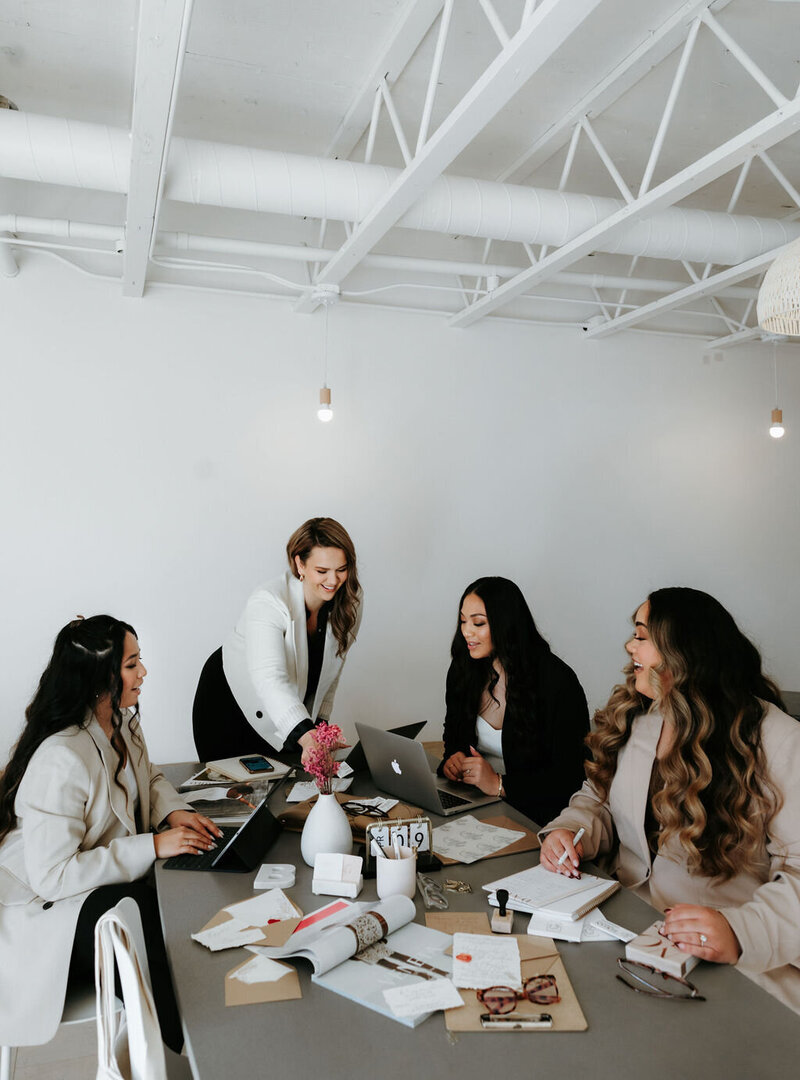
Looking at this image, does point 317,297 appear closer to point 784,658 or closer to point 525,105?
point 525,105

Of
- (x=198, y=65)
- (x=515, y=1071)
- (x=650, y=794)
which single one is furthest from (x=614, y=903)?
(x=198, y=65)

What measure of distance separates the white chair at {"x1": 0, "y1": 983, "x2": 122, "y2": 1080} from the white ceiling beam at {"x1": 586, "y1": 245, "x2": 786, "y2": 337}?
3690mm

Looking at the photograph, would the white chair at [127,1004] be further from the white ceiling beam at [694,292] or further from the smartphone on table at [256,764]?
the white ceiling beam at [694,292]

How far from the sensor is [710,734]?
2.05m

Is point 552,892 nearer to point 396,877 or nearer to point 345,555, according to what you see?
point 396,877

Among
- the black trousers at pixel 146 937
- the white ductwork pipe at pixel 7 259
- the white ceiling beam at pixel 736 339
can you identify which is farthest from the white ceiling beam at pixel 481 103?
the white ceiling beam at pixel 736 339

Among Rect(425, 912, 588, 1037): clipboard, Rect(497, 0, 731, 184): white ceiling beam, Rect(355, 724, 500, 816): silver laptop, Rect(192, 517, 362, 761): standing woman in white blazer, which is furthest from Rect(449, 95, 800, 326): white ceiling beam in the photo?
Rect(425, 912, 588, 1037): clipboard

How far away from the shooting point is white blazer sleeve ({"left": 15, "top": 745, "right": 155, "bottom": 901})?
1.98 m

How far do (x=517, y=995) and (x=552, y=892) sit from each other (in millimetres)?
426

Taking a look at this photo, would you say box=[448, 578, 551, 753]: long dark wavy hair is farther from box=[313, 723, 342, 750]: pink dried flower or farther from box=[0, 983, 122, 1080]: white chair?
box=[0, 983, 122, 1080]: white chair

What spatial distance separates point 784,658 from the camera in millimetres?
6477

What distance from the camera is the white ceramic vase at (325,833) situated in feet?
6.70

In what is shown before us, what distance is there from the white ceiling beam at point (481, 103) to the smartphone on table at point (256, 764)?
2233 millimetres

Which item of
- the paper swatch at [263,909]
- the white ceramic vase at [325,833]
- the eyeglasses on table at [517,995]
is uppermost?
the white ceramic vase at [325,833]
